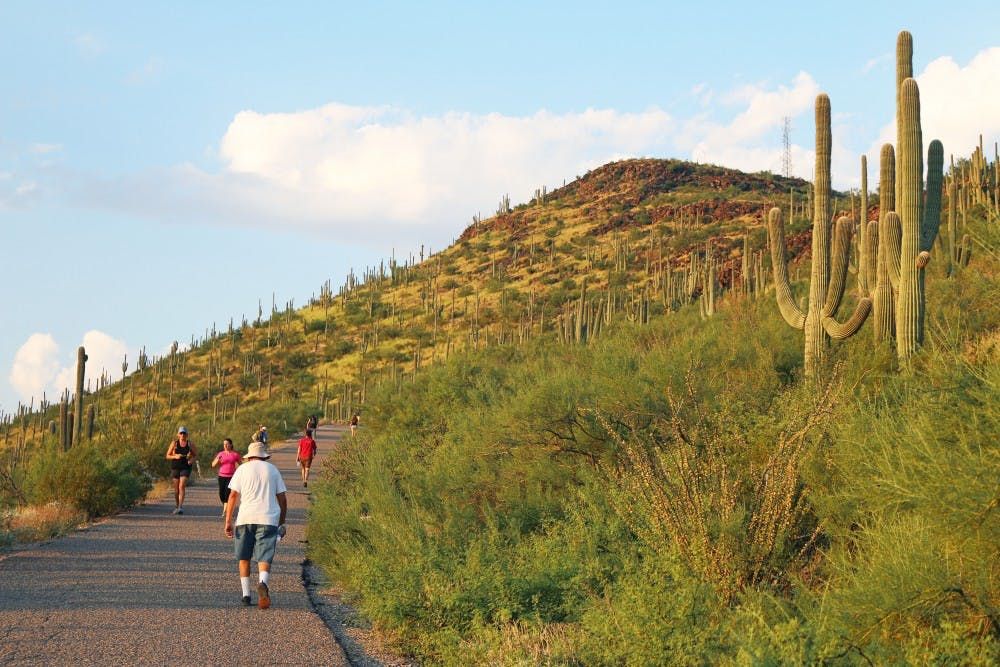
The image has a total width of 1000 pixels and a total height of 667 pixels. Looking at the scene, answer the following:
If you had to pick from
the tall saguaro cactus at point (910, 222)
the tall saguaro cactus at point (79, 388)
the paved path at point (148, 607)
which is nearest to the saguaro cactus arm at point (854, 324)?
the tall saguaro cactus at point (910, 222)

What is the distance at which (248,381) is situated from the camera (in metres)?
79.6

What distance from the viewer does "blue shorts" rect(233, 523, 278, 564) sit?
11766mm

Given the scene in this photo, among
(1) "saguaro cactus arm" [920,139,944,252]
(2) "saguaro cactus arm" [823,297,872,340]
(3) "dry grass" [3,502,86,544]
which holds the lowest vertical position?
(3) "dry grass" [3,502,86,544]

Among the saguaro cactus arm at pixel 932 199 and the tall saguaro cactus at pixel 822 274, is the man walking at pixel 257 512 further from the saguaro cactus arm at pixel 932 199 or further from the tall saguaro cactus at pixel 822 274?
the saguaro cactus arm at pixel 932 199

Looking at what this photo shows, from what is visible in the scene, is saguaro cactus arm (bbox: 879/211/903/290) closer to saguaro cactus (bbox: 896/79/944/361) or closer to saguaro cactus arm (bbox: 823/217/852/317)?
saguaro cactus (bbox: 896/79/944/361)

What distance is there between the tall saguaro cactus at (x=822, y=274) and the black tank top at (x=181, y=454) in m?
11.6

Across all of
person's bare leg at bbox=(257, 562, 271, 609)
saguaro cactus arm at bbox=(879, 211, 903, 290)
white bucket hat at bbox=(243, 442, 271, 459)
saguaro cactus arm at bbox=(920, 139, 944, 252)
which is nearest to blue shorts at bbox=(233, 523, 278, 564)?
person's bare leg at bbox=(257, 562, 271, 609)

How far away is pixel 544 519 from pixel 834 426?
3.20 metres

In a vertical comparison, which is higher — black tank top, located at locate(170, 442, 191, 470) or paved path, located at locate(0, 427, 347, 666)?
black tank top, located at locate(170, 442, 191, 470)

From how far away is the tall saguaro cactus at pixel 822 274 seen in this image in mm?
16781

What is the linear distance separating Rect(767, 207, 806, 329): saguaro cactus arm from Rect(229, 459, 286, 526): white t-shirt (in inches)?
387

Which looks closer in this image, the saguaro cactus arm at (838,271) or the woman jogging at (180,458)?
the saguaro cactus arm at (838,271)

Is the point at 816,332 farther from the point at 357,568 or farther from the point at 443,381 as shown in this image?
the point at 443,381

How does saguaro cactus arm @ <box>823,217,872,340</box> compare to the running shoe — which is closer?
the running shoe
